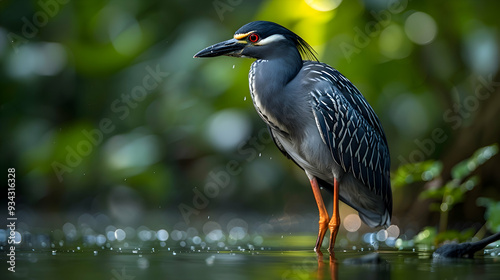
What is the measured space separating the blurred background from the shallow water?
9.05ft

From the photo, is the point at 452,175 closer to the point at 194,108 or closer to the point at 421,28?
the point at 421,28

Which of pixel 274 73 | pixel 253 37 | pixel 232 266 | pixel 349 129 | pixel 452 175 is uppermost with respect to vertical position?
pixel 253 37

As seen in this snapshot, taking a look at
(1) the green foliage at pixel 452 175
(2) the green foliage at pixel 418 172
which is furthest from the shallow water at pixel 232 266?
(2) the green foliage at pixel 418 172

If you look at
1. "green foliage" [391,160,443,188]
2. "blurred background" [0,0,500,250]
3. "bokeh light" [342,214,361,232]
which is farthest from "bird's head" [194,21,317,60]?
"bokeh light" [342,214,361,232]

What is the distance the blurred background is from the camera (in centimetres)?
854

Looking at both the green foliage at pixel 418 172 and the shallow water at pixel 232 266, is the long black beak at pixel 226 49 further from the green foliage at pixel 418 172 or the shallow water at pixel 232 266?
the green foliage at pixel 418 172

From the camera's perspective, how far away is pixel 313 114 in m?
5.42

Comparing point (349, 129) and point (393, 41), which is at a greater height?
point (393, 41)

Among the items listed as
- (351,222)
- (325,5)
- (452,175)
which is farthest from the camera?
(351,222)

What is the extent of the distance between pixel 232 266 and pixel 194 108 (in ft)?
20.6

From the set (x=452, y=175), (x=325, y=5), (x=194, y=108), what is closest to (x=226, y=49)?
(x=452, y=175)

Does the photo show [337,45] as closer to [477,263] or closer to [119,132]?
[119,132]

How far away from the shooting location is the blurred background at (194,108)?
28.0 feet

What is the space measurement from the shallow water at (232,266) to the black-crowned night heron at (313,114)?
97 centimetres
